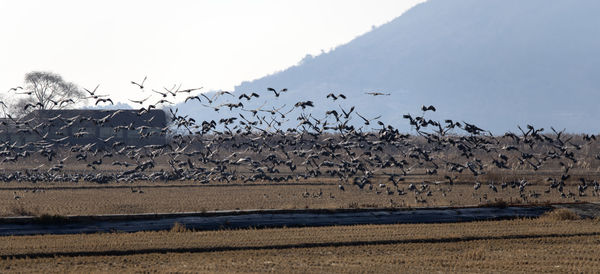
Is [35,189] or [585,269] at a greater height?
[35,189]

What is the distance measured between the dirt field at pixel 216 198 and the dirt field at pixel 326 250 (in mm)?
8189

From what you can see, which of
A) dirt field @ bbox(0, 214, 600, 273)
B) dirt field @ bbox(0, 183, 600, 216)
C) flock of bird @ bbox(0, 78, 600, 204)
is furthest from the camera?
flock of bird @ bbox(0, 78, 600, 204)

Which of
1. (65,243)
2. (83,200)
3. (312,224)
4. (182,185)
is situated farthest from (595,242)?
(182,185)

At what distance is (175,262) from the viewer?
Answer: 2541 cm

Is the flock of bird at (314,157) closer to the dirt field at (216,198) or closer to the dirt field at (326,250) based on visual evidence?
the dirt field at (216,198)

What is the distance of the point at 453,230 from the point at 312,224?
21.0 feet

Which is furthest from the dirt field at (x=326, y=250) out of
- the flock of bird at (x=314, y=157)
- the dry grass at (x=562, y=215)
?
the flock of bird at (x=314, y=157)

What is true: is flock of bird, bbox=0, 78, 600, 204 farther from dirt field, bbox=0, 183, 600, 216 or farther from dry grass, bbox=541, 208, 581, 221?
dry grass, bbox=541, 208, 581, 221

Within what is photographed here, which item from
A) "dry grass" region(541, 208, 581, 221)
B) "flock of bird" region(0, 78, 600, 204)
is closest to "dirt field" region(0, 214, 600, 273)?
"dry grass" region(541, 208, 581, 221)

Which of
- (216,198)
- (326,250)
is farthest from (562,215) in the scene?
(216,198)

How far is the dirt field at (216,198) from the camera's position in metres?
41.8

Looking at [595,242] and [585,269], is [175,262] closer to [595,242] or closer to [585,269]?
[585,269]

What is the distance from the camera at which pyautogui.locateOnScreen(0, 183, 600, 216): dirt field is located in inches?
1644

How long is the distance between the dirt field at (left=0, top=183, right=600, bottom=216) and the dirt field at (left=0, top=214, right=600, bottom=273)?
819cm
